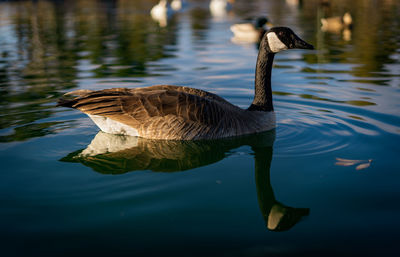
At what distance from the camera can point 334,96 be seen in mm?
11438

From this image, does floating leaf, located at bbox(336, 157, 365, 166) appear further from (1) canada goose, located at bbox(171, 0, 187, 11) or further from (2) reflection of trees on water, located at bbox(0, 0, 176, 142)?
(1) canada goose, located at bbox(171, 0, 187, 11)

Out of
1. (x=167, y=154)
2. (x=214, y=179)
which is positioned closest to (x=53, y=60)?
(x=167, y=154)

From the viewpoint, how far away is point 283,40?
846 centimetres

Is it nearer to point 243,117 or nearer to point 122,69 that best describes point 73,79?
point 122,69

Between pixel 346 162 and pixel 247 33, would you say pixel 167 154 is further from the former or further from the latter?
pixel 247 33

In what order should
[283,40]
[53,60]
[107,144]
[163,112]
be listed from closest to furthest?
[163,112] < [107,144] < [283,40] < [53,60]

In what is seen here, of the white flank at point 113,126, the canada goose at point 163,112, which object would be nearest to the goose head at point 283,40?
the canada goose at point 163,112

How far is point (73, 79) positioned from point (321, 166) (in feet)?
32.5

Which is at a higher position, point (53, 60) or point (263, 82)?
point (53, 60)

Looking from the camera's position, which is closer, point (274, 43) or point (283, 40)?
point (283, 40)

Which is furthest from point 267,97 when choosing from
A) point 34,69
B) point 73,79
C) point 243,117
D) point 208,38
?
point 208,38

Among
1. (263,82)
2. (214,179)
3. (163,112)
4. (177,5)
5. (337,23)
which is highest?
(177,5)

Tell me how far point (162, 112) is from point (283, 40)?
9.12ft

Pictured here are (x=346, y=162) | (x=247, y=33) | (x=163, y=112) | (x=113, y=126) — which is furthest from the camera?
(x=247, y=33)
